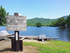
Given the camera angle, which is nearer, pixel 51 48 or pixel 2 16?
pixel 51 48

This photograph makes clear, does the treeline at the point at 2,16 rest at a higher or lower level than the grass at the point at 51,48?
higher

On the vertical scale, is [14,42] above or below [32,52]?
above

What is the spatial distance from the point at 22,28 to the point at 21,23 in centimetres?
64

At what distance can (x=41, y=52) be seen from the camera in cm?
1065

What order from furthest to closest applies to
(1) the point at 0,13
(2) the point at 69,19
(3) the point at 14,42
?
(2) the point at 69,19, (1) the point at 0,13, (3) the point at 14,42

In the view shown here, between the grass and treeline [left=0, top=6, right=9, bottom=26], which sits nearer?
the grass

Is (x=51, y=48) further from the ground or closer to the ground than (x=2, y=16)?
closer to the ground

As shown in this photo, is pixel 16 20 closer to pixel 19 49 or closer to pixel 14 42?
pixel 14 42

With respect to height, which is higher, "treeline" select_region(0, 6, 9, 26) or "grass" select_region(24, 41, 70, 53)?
"treeline" select_region(0, 6, 9, 26)

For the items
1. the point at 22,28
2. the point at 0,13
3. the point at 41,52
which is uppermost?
the point at 0,13

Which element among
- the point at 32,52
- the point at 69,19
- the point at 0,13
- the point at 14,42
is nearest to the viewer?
the point at 32,52

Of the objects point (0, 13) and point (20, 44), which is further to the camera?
point (0, 13)

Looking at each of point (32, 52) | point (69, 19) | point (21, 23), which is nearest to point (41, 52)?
point (32, 52)

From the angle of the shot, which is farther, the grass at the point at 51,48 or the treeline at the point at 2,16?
the treeline at the point at 2,16
